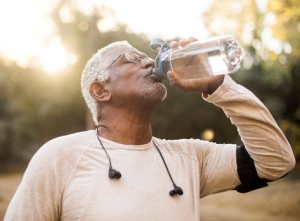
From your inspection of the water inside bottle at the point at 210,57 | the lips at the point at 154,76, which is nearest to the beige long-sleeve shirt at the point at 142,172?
the water inside bottle at the point at 210,57

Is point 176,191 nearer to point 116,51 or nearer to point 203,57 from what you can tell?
point 203,57

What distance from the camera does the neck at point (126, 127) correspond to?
2.43 m

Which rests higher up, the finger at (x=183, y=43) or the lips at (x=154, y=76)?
the finger at (x=183, y=43)

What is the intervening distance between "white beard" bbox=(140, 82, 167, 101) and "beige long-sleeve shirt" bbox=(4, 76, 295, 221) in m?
0.25

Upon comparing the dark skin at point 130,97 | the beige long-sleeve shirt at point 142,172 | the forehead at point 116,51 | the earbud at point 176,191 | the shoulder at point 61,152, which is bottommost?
the earbud at point 176,191

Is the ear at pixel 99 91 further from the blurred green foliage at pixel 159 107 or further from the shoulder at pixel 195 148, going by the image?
the blurred green foliage at pixel 159 107

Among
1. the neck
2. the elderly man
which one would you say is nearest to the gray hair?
the elderly man

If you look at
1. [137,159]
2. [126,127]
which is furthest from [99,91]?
[137,159]

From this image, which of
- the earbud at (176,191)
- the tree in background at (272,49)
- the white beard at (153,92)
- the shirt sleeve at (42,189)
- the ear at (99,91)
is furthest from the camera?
the tree in background at (272,49)

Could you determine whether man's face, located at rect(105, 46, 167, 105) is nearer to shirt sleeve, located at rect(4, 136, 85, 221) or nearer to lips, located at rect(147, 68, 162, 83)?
lips, located at rect(147, 68, 162, 83)

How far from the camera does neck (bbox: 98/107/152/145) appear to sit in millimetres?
2426

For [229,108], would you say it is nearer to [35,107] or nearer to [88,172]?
[88,172]

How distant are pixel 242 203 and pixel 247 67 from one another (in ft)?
30.9

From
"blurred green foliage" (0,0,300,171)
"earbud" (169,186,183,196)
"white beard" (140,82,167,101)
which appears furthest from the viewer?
"blurred green foliage" (0,0,300,171)
